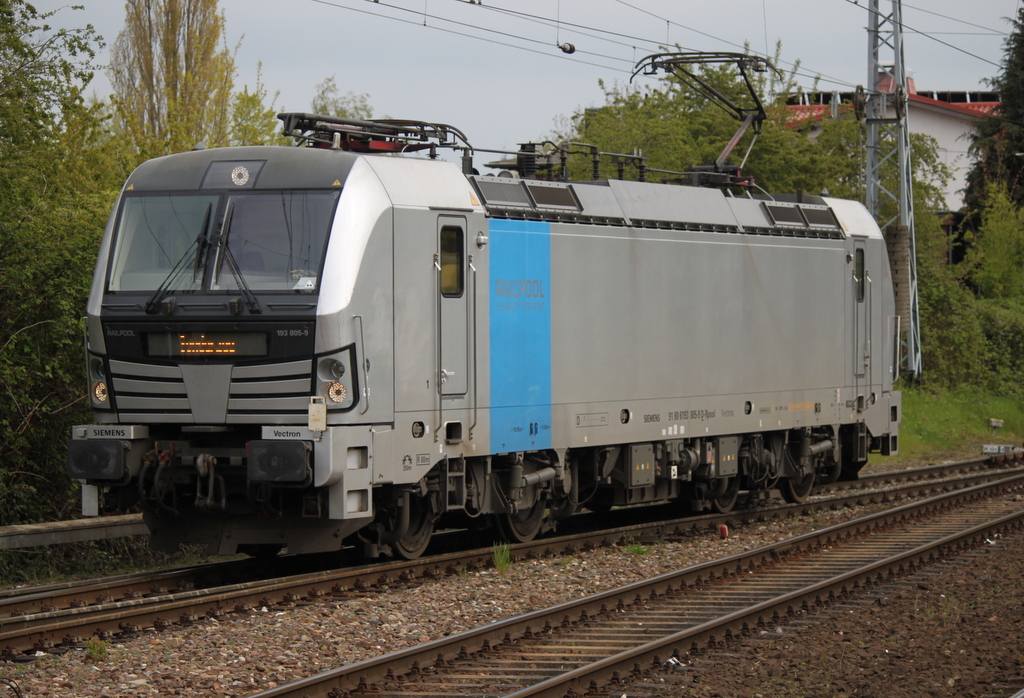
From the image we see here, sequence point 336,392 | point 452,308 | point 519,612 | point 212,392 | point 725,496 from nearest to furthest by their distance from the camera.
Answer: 1. point 519,612
2. point 336,392
3. point 212,392
4. point 452,308
5. point 725,496

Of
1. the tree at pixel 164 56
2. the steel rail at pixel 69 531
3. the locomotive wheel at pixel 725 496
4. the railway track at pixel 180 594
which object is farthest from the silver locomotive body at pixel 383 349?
the tree at pixel 164 56

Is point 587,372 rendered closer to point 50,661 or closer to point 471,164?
point 471,164

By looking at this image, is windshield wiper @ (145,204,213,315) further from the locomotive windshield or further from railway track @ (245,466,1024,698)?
railway track @ (245,466,1024,698)

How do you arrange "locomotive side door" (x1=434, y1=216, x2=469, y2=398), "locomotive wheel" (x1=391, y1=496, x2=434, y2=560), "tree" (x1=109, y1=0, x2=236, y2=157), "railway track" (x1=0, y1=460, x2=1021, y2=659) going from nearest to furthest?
1. "railway track" (x1=0, y1=460, x2=1021, y2=659)
2. "locomotive side door" (x1=434, y1=216, x2=469, y2=398)
3. "locomotive wheel" (x1=391, y1=496, x2=434, y2=560)
4. "tree" (x1=109, y1=0, x2=236, y2=157)

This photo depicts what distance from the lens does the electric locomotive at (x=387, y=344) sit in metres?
10.1

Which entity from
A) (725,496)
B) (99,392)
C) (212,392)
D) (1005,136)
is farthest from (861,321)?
(1005,136)

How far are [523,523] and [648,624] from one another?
3582 millimetres

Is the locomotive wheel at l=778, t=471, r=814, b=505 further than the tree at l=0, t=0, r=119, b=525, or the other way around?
the locomotive wheel at l=778, t=471, r=814, b=505

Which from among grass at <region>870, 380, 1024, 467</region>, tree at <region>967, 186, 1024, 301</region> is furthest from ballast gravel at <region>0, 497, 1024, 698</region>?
tree at <region>967, 186, 1024, 301</region>

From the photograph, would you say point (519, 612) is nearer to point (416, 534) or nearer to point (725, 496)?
point (416, 534)

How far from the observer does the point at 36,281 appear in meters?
12.7

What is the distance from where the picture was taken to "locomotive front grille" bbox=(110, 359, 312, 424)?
9.98m

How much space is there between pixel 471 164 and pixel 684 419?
3.93 metres

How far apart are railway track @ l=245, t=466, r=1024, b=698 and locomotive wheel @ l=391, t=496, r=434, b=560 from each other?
2.19 m
